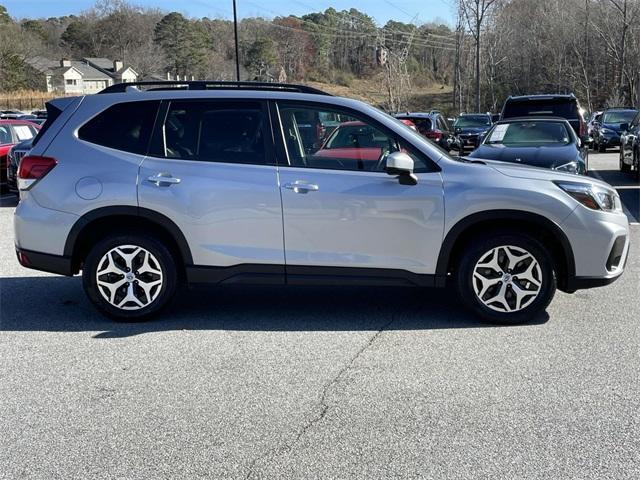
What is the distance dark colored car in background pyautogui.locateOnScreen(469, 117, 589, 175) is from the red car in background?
1012cm

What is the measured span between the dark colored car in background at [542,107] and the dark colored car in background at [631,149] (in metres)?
1.24

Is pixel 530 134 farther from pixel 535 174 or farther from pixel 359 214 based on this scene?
pixel 359 214

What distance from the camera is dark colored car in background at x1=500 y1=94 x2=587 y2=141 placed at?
1592cm

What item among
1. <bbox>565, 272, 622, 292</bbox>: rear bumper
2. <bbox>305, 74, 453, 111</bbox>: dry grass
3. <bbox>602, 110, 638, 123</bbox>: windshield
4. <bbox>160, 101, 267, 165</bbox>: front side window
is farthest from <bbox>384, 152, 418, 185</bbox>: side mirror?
<bbox>305, 74, 453, 111</bbox>: dry grass

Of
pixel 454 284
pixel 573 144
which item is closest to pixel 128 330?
pixel 454 284

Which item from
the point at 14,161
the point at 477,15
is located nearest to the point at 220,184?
the point at 14,161

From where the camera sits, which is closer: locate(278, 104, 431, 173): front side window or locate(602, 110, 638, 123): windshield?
locate(278, 104, 431, 173): front side window

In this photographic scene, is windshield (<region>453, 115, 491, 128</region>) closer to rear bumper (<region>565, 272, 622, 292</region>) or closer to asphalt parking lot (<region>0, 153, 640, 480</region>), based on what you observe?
asphalt parking lot (<region>0, 153, 640, 480</region>)

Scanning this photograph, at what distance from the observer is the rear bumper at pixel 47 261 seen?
19.0 ft

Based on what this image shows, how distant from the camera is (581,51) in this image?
180ft

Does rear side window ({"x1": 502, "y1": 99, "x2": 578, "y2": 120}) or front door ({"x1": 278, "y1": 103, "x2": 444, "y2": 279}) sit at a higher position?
rear side window ({"x1": 502, "y1": 99, "x2": 578, "y2": 120})

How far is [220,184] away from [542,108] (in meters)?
12.6

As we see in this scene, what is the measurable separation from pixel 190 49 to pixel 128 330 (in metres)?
76.6

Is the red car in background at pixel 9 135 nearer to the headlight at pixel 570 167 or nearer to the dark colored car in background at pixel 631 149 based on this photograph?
the headlight at pixel 570 167
